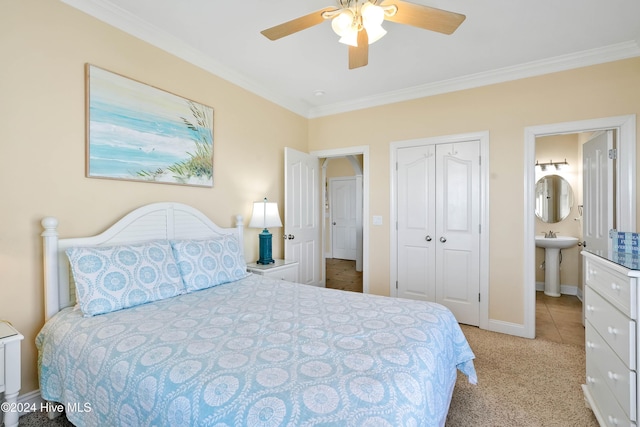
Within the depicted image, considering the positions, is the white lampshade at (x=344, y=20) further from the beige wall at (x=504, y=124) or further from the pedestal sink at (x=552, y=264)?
the pedestal sink at (x=552, y=264)

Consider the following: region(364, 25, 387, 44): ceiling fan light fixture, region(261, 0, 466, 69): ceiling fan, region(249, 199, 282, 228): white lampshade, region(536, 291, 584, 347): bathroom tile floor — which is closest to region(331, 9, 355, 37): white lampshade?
region(261, 0, 466, 69): ceiling fan

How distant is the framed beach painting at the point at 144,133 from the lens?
2.12m

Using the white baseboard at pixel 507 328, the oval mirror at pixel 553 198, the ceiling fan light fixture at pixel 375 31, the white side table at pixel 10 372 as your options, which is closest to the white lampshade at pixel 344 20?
the ceiling fan light fixture at pixel 375 31

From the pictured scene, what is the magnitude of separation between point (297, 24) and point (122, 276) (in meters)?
1.87

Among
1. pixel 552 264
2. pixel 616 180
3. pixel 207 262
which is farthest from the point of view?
pixel 552 264

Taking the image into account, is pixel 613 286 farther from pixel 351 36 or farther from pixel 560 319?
pixel 560 319

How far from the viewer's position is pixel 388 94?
370cm

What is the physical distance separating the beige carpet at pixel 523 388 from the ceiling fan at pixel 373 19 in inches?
90.0

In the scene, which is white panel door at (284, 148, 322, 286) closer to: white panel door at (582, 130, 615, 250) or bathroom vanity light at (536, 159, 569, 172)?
white panel door at (582, 130, 615, 250)

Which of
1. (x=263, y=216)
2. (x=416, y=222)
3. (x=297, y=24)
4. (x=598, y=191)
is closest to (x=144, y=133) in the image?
(x=263, y=216)

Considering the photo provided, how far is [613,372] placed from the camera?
60.2 inches

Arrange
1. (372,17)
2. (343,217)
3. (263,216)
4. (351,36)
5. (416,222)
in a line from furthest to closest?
(343,217) < (416,222) < (263,216) < (351,36) < (372,17)

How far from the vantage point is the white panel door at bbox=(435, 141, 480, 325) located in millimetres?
3283

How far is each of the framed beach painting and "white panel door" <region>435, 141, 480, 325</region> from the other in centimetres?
255
